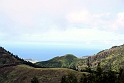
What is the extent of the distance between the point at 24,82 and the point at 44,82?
77.1ft

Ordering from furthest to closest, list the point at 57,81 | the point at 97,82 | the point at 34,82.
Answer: the point at 57,81
the point at 34,82
the point at 97,82

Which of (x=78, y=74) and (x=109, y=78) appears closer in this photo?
(x=109, y=78)

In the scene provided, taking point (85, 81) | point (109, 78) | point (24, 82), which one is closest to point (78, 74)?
point (24, 82)

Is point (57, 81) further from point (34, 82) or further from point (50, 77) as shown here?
point (34, 82)

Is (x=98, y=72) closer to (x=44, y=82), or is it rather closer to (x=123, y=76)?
(x=123, y=76)

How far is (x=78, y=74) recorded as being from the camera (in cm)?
19450

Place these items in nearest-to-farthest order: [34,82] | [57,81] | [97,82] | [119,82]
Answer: [119,82]
[97,82]
[34,82]
[57,81]

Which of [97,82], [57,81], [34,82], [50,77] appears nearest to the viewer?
[97,82]

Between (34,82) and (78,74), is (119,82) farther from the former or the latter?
(78,74)

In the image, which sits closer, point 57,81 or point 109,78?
point 109,78

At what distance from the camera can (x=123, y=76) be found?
90.9m

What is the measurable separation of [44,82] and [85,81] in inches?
2788

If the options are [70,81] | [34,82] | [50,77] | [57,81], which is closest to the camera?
[34,82]

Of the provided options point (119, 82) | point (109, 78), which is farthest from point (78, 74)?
point (119, 82)
